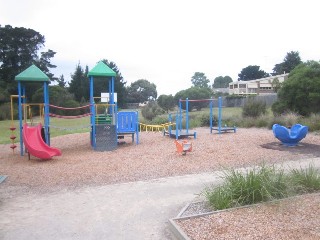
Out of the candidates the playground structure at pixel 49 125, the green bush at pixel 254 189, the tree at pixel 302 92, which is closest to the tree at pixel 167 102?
the tree at pixel 302 92

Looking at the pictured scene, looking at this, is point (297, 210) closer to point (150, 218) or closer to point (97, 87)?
point (150, 218)

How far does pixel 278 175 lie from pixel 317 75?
52.3 ft

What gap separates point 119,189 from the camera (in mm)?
6344

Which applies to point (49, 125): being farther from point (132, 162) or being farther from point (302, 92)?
point (302, 92)

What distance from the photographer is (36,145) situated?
9.98m

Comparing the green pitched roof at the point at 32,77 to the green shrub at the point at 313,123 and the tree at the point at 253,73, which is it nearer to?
the green shrub at the point at 313,123

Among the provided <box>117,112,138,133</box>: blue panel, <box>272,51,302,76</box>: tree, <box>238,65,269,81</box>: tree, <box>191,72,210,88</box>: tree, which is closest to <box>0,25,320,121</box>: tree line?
<box>272,51,302,76</box>: tree

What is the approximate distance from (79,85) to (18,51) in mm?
14703

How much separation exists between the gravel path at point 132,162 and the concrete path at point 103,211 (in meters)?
0.63

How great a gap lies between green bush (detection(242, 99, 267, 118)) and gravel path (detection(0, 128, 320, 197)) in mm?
8276

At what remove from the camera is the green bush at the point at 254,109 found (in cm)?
2078

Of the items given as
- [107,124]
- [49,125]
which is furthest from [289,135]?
[49,125]

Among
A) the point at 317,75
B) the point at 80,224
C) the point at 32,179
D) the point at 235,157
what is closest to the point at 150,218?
the point at 80,224

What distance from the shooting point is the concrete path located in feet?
14.1
